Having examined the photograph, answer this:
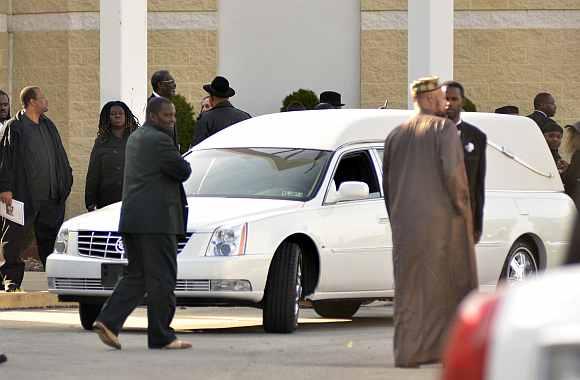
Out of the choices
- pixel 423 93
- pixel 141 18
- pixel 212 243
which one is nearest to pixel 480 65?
pixel 141 18

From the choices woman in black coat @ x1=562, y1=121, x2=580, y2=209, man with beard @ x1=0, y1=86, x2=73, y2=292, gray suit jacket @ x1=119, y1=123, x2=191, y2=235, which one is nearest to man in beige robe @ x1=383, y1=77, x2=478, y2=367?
gray suit jacket @ x1=119, y1=123, x2=191, y2=235

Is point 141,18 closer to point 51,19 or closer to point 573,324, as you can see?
point 51,19

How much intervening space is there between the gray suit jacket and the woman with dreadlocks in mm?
4128

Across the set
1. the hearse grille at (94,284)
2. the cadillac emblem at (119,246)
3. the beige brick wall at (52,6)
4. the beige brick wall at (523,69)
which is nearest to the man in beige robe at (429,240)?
the hearse grille at (94,284)

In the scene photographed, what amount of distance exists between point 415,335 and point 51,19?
52.2ft

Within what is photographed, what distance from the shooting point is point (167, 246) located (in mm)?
12016

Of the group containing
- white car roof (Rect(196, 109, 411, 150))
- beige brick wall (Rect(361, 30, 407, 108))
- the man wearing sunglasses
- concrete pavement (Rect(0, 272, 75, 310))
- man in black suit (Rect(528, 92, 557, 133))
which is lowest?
concrete pavement (Rect(0, 272, 75, 310))

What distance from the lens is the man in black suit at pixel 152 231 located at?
11969mm

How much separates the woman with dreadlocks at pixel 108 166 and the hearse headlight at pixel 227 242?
134 inches

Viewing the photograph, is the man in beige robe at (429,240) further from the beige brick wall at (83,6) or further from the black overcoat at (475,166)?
the beige brick wall at (83,6)

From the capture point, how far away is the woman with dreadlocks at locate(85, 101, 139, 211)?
16281mm

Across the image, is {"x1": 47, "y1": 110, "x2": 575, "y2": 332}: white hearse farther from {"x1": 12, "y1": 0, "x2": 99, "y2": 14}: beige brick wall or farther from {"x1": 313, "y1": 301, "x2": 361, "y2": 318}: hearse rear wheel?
{"x1": 12, "y1": 0, "x2": 99, "y2": 14}: beige brick wall

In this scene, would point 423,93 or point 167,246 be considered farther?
point 167,246

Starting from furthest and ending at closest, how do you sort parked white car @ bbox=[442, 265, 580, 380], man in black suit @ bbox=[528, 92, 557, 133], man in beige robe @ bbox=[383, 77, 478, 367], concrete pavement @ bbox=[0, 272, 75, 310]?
1. man in black suit @ bbox=[528, 92, 557, 133]
2. concrete pavement @ bbox=[0, 272, 75, 310]
3. man in beige robe @ bbox=[383, 77, 478, 367]
4. parked white car @ bbox=[442, 265, 580, 380]
